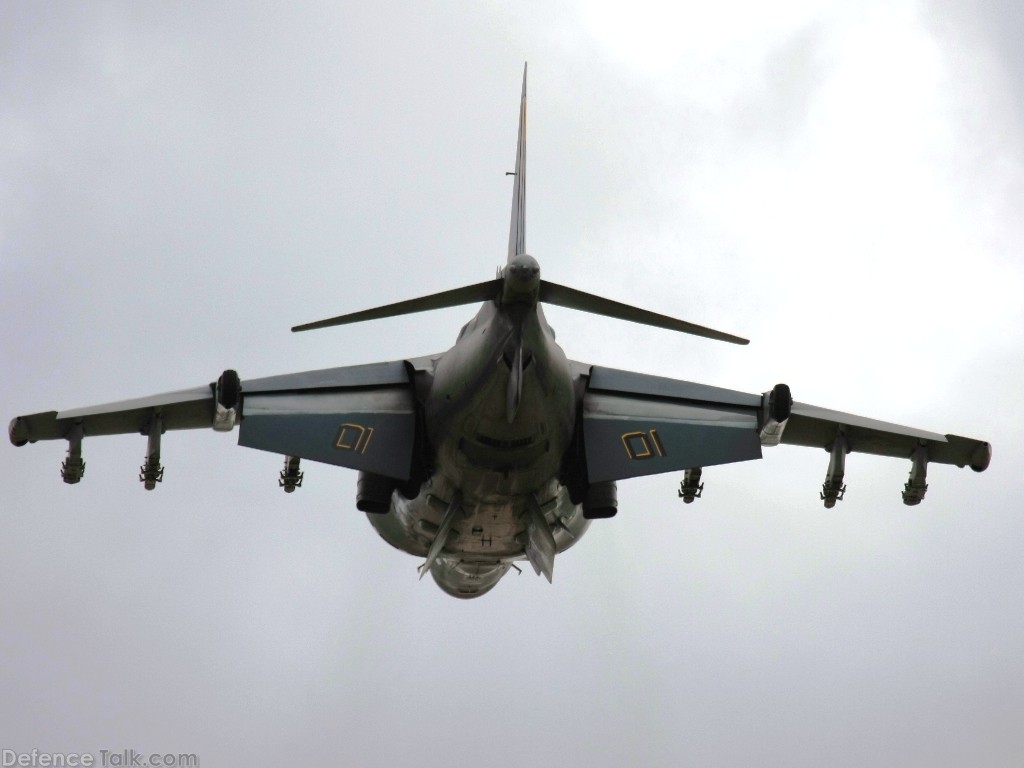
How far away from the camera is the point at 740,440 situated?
90.3 ft

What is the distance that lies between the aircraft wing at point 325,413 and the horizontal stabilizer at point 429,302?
343cm

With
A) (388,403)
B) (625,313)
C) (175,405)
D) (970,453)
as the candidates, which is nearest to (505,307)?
(625,313)

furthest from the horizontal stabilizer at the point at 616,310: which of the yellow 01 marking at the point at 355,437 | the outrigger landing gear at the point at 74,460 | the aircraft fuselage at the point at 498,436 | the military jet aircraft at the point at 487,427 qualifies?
the outrigger landing gear at the point at 74,460

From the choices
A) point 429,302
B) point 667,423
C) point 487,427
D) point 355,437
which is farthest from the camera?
point 667,423

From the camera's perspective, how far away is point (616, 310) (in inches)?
934

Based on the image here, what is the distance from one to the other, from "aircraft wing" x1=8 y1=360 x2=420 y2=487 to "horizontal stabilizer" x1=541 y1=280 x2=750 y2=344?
4.55 metres

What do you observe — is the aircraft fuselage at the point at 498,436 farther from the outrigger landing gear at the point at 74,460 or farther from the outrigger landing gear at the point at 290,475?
the outrigger landing gear at the point at 74,460

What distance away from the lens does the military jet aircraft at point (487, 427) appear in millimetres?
24453

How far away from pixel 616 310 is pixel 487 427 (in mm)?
3132

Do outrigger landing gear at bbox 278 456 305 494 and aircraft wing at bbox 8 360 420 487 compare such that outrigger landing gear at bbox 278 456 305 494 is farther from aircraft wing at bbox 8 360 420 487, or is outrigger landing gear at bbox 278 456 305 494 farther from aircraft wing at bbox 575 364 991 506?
aircraft wing at bbox 575 364 991 506

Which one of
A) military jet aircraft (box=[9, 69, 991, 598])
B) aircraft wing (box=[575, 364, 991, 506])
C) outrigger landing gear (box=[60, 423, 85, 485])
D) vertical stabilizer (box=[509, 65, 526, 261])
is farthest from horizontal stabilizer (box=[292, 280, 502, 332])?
outrigger landing gear (box=[60, 423, 85, 485])

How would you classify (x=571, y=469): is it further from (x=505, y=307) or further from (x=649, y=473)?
(x=505, y=307)

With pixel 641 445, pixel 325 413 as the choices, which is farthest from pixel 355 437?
pixel 641 445

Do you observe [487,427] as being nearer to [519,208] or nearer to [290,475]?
[519,208]
